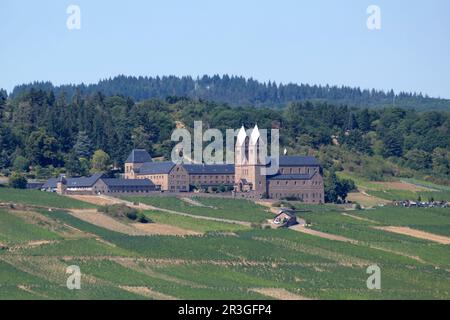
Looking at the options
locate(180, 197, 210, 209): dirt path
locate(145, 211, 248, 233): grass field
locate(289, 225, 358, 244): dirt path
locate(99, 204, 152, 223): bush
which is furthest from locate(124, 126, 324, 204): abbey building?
locate(289, 225, 358, 244): dirt path

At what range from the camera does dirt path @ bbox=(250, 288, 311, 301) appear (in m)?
69.1

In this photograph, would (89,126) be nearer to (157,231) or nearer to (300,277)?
(157,231)

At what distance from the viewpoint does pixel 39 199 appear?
102125mm

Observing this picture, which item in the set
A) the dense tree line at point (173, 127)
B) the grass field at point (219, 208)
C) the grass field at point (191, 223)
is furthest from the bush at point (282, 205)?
the grass field at point (191, 223)

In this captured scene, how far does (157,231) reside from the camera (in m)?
92.2

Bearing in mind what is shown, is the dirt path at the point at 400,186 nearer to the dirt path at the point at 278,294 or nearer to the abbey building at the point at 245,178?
the abbey building at the point at 245,178

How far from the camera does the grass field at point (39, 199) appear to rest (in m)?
100

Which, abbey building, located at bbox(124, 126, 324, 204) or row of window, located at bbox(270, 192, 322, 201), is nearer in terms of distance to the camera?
abbey building, located at bbox(124, 126, 324, 204)

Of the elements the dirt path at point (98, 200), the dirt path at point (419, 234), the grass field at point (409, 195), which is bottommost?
the dirt path at point (419, 234)

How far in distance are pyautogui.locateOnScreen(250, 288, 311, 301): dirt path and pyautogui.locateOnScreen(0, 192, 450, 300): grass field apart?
209mm

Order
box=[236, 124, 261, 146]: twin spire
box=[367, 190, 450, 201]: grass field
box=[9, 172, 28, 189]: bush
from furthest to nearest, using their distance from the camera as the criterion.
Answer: box=[367, 190, 450, 201]: grass field, box=[236, 124, 261, 146]: twin spire, box=[9, 172, 28, 189]: bush

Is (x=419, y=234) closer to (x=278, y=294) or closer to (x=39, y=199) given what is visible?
(x=39, y=199)

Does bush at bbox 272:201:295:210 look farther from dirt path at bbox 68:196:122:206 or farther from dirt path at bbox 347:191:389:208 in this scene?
dirt path at bbox 68:196:122:206

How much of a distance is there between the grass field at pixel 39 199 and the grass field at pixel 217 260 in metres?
3.60
